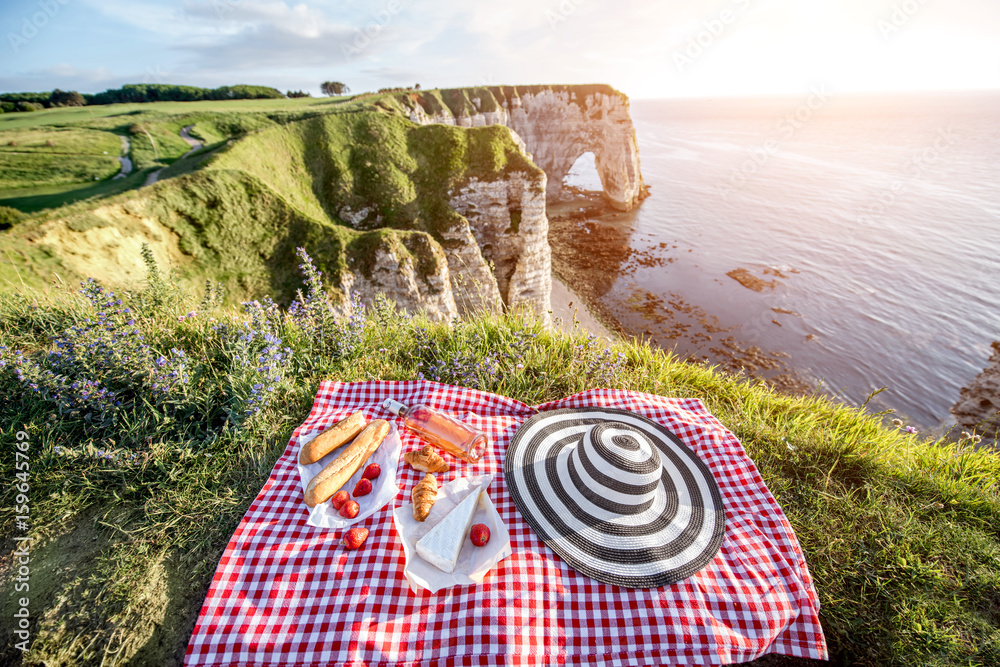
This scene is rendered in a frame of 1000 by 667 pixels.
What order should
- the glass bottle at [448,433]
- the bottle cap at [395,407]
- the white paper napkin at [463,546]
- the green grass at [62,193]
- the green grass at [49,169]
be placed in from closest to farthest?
1. the white paper napkin at [463,546]
2. the glass bottle at [448,433]
3. the bottle cap at [395,407]
4. the green grass at [62,193]
5. the green grass at [49,169]

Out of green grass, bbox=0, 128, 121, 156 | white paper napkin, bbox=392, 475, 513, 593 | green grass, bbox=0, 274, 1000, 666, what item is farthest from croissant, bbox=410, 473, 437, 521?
green grass, bbox=0, 128, 121, 156

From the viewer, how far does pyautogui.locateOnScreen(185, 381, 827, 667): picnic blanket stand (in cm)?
230

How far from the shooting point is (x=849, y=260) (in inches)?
1366

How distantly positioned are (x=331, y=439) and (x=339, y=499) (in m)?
0.56

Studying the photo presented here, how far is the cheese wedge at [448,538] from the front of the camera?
2580mm

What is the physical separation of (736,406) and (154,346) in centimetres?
745

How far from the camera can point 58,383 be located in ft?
11.7

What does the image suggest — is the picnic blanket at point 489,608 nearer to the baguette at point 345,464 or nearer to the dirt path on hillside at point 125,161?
the baguette at point 345,464

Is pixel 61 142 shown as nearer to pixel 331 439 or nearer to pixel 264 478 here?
pixel 264 478

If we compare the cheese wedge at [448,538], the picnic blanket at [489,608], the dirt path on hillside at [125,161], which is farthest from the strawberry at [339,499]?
the dirt path on hillside at [125,161]

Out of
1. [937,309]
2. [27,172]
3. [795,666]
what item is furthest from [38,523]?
[937,309]

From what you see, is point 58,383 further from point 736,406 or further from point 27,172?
point 27,172

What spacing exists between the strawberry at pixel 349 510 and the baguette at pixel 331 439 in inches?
22.0

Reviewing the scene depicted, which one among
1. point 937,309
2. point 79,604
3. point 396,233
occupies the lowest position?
point 937,309
